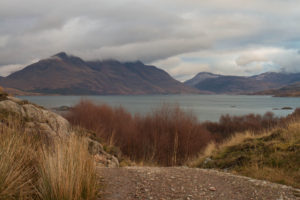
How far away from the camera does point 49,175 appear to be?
4.44 metres

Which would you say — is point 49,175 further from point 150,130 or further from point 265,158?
point 150,130

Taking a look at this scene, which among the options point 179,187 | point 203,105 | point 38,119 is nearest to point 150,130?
point 38,119

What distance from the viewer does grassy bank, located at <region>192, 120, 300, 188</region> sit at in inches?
292

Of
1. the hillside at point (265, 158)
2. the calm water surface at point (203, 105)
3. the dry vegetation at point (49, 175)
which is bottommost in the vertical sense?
the calm water surface at point (203, 105)

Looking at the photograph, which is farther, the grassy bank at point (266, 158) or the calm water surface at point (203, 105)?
the calm water surface at point (203, 105)

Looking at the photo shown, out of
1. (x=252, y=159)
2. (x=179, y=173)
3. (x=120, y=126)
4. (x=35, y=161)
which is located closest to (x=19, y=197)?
(x=35, y=161)

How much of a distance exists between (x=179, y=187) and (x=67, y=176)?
7.95 ft

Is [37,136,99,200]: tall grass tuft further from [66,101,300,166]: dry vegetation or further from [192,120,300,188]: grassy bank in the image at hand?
[66,101,300,166]: dry vegetation

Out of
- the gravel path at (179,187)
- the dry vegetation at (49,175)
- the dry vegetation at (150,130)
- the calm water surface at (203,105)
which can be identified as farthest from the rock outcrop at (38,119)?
the calm water surface at (203,105)

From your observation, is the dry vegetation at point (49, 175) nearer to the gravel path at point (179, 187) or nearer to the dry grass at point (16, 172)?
the dry grass at point (16, 172)

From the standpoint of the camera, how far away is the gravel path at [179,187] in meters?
5.05

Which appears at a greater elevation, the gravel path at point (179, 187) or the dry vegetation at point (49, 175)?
the dry vegetation at point (49, 175)

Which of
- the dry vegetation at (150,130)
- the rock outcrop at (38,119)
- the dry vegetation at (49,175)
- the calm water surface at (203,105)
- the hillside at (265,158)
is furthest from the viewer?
the calm water surface at (203,105)

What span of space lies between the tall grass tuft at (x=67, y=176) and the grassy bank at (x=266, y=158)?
16.7ft
